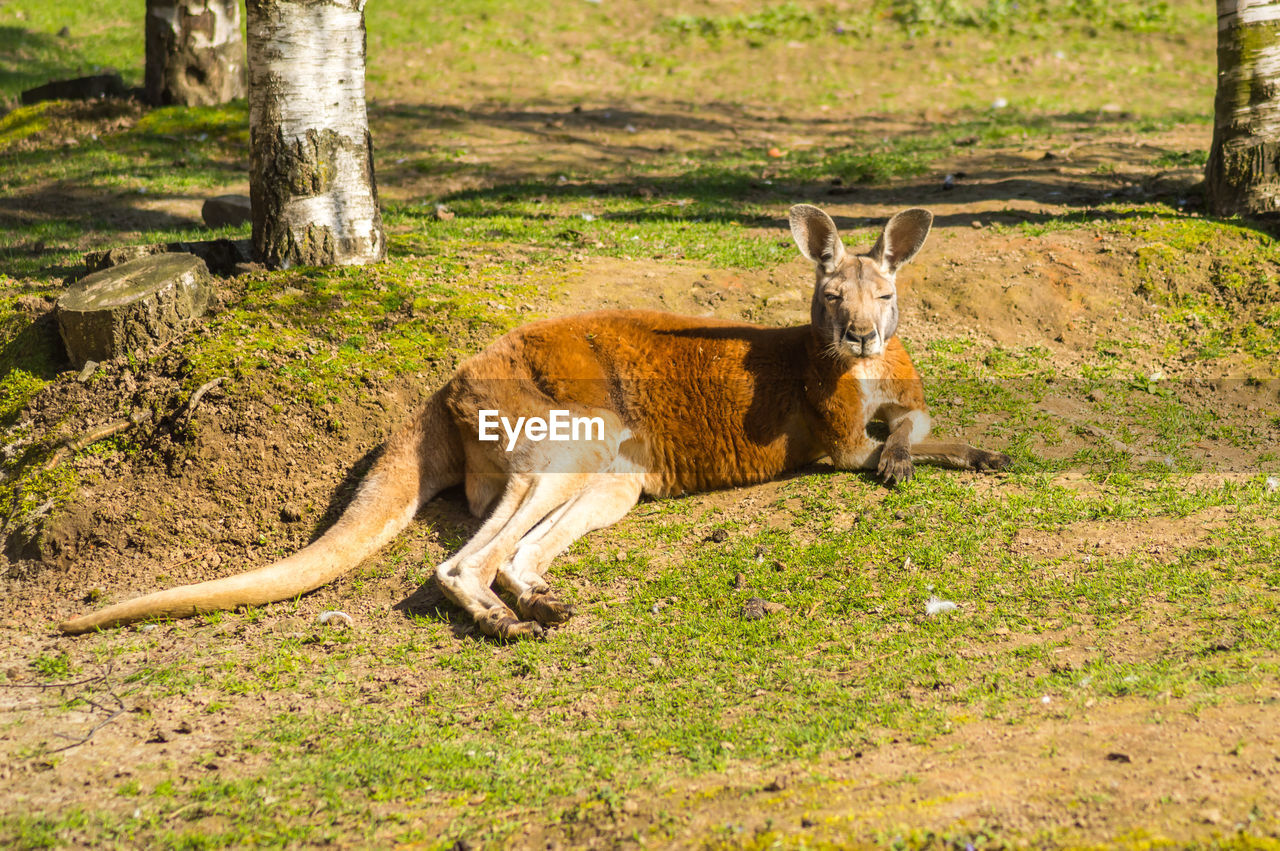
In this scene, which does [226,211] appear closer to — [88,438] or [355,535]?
[88,438]

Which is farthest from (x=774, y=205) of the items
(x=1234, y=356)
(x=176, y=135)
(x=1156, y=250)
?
(x=176, y=135)

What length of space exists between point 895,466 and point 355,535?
8.81 ft

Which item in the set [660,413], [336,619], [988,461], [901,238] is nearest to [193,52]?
[660,413]

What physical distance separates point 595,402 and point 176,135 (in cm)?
791

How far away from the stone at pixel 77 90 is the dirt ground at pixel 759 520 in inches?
156

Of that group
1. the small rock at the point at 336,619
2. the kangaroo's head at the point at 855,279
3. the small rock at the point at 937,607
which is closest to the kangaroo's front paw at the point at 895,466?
the kangaroo's head at the point at 855,279

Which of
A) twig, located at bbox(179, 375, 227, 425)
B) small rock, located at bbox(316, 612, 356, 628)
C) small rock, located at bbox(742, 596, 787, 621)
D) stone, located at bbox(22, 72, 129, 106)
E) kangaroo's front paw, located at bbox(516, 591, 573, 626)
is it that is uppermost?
stone, located at bbox(22, 72, 129, 106)

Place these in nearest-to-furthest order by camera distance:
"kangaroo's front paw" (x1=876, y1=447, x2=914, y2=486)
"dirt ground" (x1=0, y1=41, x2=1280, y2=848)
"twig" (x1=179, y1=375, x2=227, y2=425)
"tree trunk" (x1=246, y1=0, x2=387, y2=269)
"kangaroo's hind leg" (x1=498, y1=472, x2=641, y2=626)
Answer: "dirt ground" (x1=0, y1=41, x2=1280, y2=848) < "kangaroo's hind leg" (x1=498, y1=472, x2=641, y2=626) < "kangaroo's front paw" (x1=876, y1=447, x2=914, y2=486) < "twig" (x1=179, y1=375, x2=227, y2=425) < "tree trunk" (x1=246, y1=0, x2=387, y2=269)

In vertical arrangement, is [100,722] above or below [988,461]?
below

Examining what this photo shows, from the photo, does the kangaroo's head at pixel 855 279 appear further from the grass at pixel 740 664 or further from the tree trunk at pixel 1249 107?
the tree trunk at pixel 1249 107

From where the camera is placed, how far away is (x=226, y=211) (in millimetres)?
8266

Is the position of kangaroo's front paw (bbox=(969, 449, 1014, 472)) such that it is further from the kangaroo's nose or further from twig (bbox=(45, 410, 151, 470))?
twig (bbox=(45, 410, 151, 470))

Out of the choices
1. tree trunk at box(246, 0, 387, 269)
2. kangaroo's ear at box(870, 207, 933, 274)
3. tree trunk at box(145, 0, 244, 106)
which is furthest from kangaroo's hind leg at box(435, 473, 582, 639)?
tree trunk at box(145, 0, 244, 106)

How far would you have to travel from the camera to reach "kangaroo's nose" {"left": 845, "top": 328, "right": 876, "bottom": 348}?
16.1 ft
